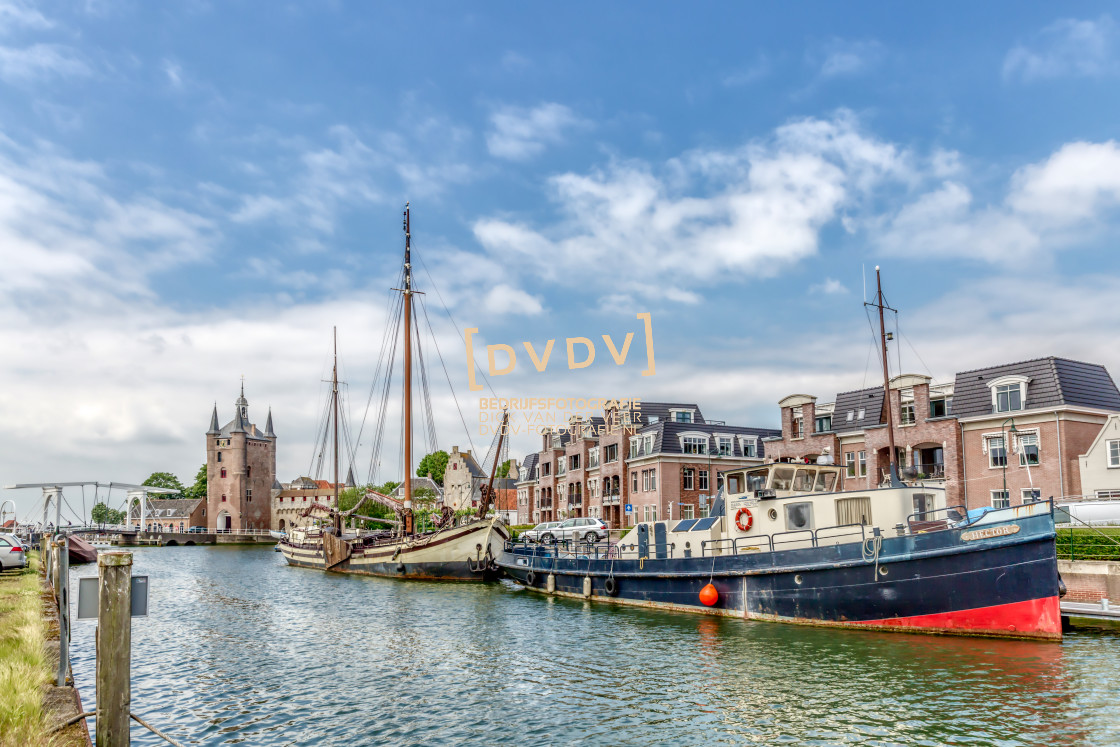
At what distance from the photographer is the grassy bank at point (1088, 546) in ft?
80.6

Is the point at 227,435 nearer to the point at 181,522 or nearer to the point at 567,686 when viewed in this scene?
the point at 181,522

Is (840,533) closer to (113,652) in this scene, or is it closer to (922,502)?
(922,502)

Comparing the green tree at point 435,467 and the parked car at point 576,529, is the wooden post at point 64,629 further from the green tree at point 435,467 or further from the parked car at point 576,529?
the green tree at point 435,467

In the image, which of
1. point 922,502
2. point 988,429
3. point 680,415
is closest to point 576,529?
point 680,415

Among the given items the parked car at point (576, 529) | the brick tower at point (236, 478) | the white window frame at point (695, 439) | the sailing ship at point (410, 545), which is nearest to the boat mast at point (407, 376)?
the sailing ship at point (410, 545)

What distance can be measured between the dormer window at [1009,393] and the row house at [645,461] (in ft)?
74.6

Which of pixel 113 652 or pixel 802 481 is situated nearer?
pixel 113 652

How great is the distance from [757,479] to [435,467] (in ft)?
352

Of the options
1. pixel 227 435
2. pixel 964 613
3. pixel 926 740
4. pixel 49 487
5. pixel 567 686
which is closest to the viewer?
pixel 926 740

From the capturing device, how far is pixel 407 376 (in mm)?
54281

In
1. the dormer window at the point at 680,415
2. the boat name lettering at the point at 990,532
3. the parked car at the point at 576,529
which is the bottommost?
the parked car at the point at 576,529

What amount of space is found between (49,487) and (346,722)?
110689mm

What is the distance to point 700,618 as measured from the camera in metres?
26.1

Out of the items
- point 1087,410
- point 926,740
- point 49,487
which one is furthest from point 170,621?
point 49,487
